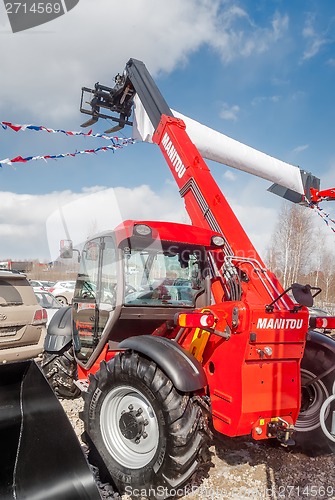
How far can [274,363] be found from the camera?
3.31 meters

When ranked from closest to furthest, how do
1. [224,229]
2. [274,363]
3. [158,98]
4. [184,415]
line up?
[184,415] → [274,363] → [224,229] → [158,98]

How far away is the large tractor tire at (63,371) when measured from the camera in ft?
17.2

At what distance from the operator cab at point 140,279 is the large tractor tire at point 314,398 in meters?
1.25

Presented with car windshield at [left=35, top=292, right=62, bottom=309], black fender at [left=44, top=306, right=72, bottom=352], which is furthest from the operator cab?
car windshield at [left=35, top=292, right=62, bottom=309]

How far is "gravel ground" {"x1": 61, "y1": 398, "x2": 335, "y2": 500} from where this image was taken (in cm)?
336

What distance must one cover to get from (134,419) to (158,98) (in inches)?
157

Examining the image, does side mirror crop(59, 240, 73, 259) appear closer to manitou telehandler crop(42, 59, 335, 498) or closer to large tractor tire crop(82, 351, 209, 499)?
manitou telehandler crop(42, 59, 335, 498)

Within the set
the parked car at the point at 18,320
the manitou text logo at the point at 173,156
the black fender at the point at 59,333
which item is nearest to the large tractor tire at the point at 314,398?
the manitou text logo at the point at 173,156

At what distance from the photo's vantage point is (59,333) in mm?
5383

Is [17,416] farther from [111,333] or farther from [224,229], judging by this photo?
[224,229]

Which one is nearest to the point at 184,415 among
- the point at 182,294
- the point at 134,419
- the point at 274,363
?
the point at 134,419

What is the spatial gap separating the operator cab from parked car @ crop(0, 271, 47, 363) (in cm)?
195

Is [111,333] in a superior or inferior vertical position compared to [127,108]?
inferior

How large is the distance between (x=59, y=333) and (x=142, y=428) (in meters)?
2.37
